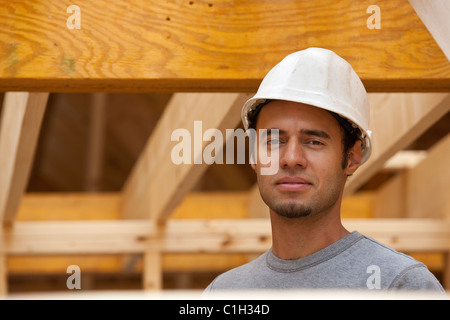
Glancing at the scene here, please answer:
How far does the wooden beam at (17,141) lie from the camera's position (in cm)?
258

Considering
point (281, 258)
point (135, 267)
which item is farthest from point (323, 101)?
point (135, 267)

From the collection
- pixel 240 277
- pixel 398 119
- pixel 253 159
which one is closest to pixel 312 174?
pixel 253 159

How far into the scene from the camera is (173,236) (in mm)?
4367

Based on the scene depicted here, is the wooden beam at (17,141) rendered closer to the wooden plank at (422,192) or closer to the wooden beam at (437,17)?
the wooden beam at (437,17)

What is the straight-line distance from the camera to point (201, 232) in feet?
14.4

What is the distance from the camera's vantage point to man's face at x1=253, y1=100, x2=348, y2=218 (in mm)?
1791

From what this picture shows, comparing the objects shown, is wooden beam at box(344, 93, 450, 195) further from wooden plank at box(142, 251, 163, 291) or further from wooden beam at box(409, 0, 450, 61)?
wooden plank at box(142, 251, 163, 291)

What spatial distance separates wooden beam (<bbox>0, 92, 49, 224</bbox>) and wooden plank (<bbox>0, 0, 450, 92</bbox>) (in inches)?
14.3

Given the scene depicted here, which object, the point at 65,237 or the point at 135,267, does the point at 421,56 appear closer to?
the point at 65,237

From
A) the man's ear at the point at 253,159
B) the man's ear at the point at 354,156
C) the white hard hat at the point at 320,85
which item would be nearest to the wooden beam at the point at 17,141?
the man's ear at the point at 253,159

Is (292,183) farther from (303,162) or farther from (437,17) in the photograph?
(437,17)

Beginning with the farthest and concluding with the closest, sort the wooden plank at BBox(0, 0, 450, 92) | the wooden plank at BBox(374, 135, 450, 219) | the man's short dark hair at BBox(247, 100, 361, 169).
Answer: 1. the wooden plank at BBox(374, 135, 450, 219)
2. the wooden plank at BBox(0, 0, 450, 92)
3. the man's short dark hair at BBox(247, 100, 361, 169)

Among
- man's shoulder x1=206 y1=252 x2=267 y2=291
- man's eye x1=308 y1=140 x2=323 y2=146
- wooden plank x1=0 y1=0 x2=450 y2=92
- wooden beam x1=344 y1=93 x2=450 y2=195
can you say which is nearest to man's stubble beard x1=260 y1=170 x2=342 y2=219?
man's eye x1=308 y1=140 x2=323 y2=146

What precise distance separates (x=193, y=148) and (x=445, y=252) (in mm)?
2112
